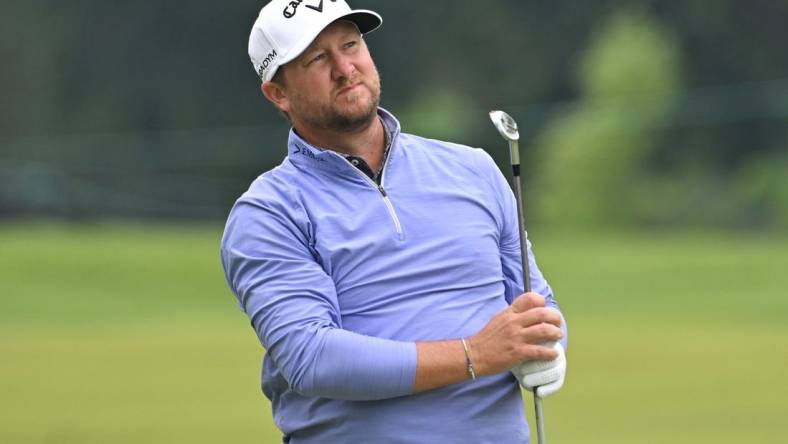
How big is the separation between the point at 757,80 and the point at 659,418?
3521 cm

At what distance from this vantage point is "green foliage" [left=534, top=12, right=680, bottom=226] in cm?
3891

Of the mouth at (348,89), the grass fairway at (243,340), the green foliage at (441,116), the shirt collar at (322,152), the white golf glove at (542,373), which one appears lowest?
the grass fairway at (243,340)

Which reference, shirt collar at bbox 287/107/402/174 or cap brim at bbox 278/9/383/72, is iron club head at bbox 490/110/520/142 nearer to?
shirt collar at bbox 287/107/402/174

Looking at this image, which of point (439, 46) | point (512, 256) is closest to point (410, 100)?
point (439, 46)

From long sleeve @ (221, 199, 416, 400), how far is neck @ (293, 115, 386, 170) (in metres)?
0.25

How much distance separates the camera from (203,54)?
176ft

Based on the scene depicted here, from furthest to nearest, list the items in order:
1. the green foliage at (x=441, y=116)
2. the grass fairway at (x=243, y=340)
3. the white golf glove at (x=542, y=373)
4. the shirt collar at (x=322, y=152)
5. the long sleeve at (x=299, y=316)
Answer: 1. the green foliage at (x=441, y=116)
2. the grass fairway at (x=243, y=340)
3. the shirt collar at (x=322, y=152)
4. the white golf glove at (x=542, y=373)
5. the long sleeve at (x=299, y=316)

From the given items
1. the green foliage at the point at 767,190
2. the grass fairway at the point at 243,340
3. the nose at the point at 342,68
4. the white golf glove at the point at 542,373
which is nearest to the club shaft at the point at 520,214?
the white golf glove at the point at 542,373

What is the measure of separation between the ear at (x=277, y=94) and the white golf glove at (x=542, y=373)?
871 mm

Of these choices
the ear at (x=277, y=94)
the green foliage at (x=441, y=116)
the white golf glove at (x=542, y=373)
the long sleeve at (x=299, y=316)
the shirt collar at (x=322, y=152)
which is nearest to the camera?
the long sleeve at (x=299, y=316)

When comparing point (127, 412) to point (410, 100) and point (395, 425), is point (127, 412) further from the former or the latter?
point (410, 100)

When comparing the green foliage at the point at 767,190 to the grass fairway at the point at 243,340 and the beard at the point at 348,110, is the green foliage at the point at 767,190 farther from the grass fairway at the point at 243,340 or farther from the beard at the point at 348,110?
the beard at the point at 348,110

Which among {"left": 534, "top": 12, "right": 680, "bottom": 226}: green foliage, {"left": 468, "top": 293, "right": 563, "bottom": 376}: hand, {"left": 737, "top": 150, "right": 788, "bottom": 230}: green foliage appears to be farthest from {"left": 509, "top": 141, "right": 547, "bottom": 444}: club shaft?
{"left": 534, "top": 12, "right": 680, "bottom": 226}: green foliage

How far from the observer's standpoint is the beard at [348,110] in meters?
4.04
